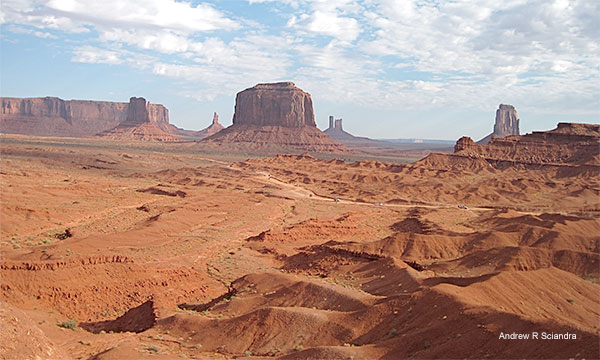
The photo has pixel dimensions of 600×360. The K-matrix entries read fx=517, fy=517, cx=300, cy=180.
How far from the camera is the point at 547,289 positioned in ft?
63.7

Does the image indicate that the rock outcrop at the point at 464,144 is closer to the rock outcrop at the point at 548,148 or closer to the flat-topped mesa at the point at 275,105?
the rock outcrop at the point at 548,148

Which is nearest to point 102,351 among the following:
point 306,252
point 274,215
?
point 306,252

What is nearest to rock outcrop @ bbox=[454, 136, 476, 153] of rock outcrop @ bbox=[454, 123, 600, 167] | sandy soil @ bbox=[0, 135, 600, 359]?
rock outcrop @ bbox=[454, 123, 600, 167]

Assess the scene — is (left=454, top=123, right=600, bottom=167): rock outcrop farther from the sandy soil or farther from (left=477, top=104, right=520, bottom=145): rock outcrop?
(left=477, top=104, right=520, bottom=145): rock outcrop

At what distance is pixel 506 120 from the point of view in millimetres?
188875

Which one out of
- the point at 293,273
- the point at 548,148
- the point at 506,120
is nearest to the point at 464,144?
→ the point at 548,148

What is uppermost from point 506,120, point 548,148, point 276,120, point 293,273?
point 506,120

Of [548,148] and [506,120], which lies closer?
[548,148]

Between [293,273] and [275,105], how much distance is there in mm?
157118

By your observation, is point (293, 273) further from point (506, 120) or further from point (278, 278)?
point (506, 120)

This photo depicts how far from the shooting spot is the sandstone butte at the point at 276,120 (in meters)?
176

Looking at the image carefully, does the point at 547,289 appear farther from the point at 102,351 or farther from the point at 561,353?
the point at 102,351

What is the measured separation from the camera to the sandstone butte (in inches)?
6929

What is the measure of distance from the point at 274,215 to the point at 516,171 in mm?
56634
